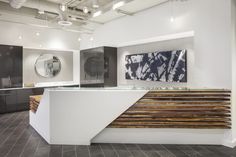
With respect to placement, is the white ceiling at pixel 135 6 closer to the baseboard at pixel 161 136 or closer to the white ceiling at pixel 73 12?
the white ceiling at pixel 73 12

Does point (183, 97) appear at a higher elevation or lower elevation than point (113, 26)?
lower

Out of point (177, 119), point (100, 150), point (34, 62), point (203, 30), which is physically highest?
point (203, 30)

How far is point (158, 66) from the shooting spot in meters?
5.94

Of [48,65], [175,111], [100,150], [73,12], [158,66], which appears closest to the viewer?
[100,150]

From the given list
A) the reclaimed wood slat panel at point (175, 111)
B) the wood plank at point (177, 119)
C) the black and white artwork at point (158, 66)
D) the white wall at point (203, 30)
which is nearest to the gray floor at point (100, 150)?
the reclaimed wood slat panel at point (175, 111)

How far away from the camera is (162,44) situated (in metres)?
6.04

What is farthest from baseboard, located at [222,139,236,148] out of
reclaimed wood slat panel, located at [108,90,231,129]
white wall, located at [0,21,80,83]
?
white wall, located at [0,21,80,83]

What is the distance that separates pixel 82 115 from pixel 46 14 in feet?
17.8

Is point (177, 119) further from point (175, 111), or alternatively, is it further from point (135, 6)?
point (135, 6)

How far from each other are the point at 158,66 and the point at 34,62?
547cm

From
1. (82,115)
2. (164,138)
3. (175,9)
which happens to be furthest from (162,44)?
(82,115)

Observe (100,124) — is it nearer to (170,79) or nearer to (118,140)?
(118,140)

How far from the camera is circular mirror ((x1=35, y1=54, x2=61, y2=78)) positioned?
27.6 feet

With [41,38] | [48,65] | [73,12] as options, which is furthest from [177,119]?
[41,38]
